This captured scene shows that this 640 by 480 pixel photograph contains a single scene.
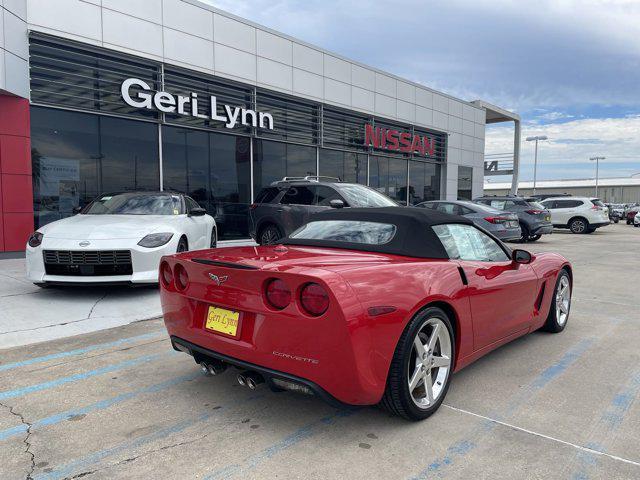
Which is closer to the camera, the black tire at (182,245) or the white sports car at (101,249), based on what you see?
the white sports car at (101,249)

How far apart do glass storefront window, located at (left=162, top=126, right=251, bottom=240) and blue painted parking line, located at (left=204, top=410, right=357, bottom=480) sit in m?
10.7

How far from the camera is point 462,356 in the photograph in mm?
3268

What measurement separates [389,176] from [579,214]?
847 cm

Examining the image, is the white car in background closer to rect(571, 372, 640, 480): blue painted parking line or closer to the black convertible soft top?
rect(571, 372, 640, 480): blue painted parking line

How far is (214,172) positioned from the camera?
13.7 metres

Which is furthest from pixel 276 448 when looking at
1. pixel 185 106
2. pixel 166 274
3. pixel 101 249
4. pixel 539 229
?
pixel 539 229

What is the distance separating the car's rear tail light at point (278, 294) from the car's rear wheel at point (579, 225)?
2142cm

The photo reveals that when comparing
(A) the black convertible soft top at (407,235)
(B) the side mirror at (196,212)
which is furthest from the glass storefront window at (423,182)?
(A) the black convertible soft top at (407,235)

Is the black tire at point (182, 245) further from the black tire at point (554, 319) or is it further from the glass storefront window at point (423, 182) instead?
the glass storefront window at point (423, 182)

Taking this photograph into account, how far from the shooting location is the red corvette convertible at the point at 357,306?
2508mm

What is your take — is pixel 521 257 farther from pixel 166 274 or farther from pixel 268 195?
pixel 268 195

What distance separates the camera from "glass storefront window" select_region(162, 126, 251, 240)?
12789mm

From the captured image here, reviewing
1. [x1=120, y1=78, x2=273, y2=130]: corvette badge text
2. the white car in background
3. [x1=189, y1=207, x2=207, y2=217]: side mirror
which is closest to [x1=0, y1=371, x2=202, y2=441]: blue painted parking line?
[x1=189, y1=207, x2=207, y2=217]: side mirror

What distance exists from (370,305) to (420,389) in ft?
2.73
